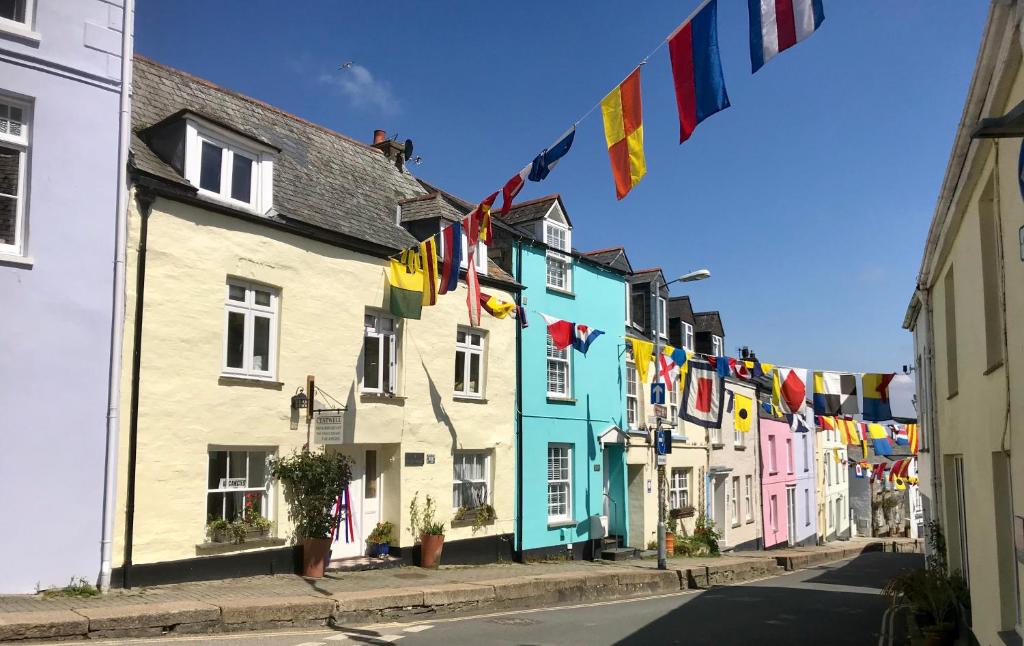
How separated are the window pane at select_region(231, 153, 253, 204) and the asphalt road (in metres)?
7.24

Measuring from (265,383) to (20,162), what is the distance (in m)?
4.85

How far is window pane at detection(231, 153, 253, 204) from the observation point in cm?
1452

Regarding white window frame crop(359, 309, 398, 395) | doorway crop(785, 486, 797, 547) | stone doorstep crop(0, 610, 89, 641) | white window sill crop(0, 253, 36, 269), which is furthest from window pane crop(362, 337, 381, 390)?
doorway crop(785, 486, 797, 547)

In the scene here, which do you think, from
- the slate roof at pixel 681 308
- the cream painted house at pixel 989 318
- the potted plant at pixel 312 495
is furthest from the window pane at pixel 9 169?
the slate roof at pixel 681 308

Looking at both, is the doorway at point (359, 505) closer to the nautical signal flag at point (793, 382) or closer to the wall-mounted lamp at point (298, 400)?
the wall-mounted lamp at point (298, 400)

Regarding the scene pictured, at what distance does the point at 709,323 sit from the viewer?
35094 millimetres

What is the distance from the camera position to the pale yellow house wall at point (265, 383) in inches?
499

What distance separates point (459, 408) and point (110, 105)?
9083mm

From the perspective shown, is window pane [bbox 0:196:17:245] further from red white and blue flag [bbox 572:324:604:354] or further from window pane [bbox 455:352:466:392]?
red white and blue flag [bbox 572:324:604:354]

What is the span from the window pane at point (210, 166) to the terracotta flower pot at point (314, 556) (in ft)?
19.7

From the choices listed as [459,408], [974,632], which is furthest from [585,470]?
[974,632]

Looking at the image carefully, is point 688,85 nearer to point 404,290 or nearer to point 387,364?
point 404,290

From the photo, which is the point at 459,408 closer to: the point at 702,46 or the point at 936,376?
the point at 936,376

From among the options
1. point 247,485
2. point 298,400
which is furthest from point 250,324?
point 247,485
